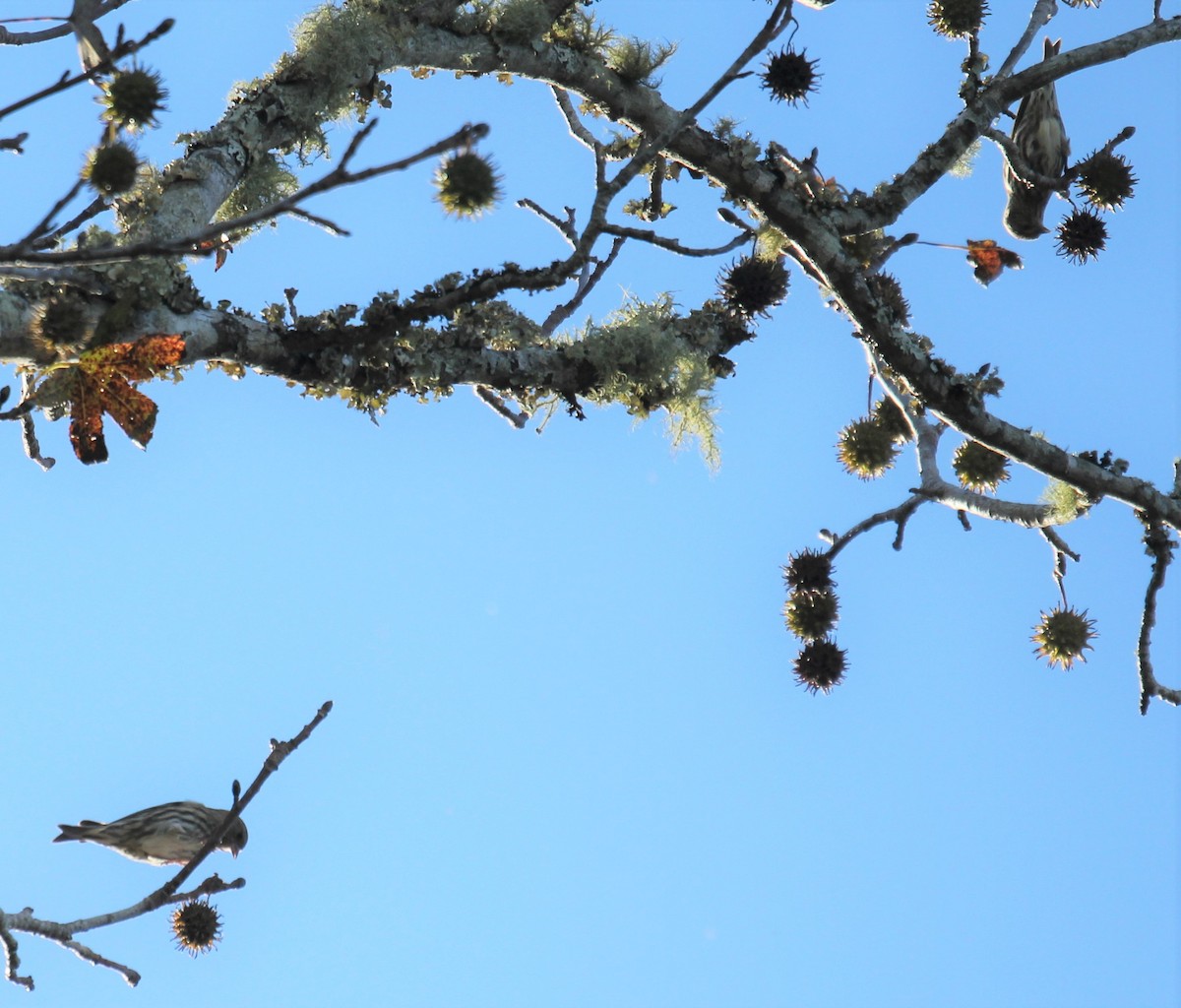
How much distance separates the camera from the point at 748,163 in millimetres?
4898

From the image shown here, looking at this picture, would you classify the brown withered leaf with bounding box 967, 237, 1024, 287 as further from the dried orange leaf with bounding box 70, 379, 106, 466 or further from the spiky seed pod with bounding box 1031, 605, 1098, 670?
the dried orange leaf with bounding box 70, 379, 106, 466

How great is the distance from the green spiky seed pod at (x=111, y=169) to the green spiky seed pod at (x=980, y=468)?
3.75 metres

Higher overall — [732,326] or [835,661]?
[732,326]

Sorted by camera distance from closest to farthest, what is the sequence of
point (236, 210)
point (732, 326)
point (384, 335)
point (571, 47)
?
1. point (384, 335)
2. point (236, 210)
3. point (732, 326)
4. point (571, 47)

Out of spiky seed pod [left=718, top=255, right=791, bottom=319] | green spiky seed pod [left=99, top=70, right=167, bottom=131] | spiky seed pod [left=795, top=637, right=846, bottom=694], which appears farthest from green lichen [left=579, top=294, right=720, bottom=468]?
green spiky seed pod [left=99, top=70, right=167, bottom=131]

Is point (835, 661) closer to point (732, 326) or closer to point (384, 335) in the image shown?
point (732, 326)

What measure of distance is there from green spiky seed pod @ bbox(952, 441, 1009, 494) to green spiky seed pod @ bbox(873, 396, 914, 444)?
0.89 feet

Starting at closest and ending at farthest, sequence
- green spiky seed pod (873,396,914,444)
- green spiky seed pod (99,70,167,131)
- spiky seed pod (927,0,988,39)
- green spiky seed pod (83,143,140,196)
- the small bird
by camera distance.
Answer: green spiky seed pod (83,143,140,196) < green spiky seed pod (99,70,167,131) < the small bird < spiky seed pod (927,0,988,39) < green spiky seed pod (873,396,914,444)

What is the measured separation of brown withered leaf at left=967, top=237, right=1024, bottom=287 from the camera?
5.80 m

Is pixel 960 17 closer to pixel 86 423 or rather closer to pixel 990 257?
pixel 990 257

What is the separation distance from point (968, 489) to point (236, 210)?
3312mm

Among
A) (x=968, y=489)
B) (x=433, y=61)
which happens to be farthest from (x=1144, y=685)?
(x=433, y=61)

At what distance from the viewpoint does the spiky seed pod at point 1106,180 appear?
4.85m

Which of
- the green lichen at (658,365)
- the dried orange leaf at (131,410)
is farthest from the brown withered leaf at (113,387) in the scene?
the green lichen at (658,365)
